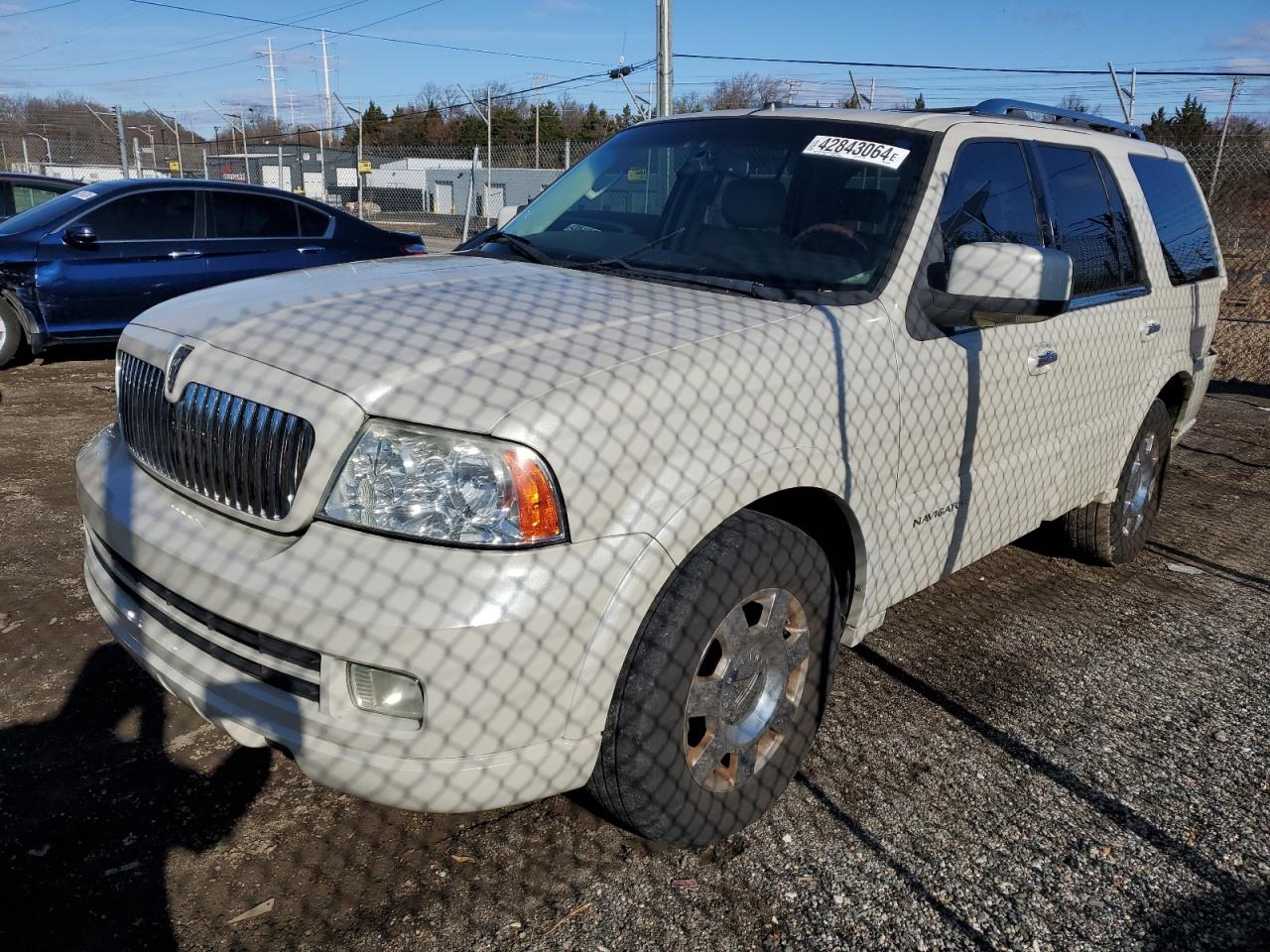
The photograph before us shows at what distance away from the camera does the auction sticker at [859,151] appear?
129 inches

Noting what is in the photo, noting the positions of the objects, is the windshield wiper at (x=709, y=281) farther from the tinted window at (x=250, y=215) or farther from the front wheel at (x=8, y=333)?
the front wheel at (x=8, y=333)

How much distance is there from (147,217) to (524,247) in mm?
6281

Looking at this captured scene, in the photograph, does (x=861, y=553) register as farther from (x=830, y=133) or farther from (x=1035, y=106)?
(x=1035, y=106)

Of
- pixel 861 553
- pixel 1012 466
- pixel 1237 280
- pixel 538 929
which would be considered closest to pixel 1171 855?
pixel 861 553

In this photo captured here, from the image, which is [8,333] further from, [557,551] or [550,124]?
[550,124]

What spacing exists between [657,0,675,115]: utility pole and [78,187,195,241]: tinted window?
188 inches

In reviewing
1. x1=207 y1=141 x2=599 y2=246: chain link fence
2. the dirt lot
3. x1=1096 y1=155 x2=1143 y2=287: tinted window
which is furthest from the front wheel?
x1=207 y1=141 x2=599 y2=246: chain link fence

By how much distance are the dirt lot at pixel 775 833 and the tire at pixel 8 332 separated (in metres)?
5.54

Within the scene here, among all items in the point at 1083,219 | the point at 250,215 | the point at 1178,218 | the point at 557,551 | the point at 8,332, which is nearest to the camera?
the point at 557,551

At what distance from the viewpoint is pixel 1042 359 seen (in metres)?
3.61

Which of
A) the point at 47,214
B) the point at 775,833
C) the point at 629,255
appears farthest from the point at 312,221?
the point at 775,833

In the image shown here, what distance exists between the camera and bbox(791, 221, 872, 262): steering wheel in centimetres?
312

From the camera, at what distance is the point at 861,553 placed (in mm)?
2920

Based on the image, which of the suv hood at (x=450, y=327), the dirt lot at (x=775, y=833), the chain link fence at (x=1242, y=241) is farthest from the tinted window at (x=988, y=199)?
the chain link fence at (x=1242, y=241)
